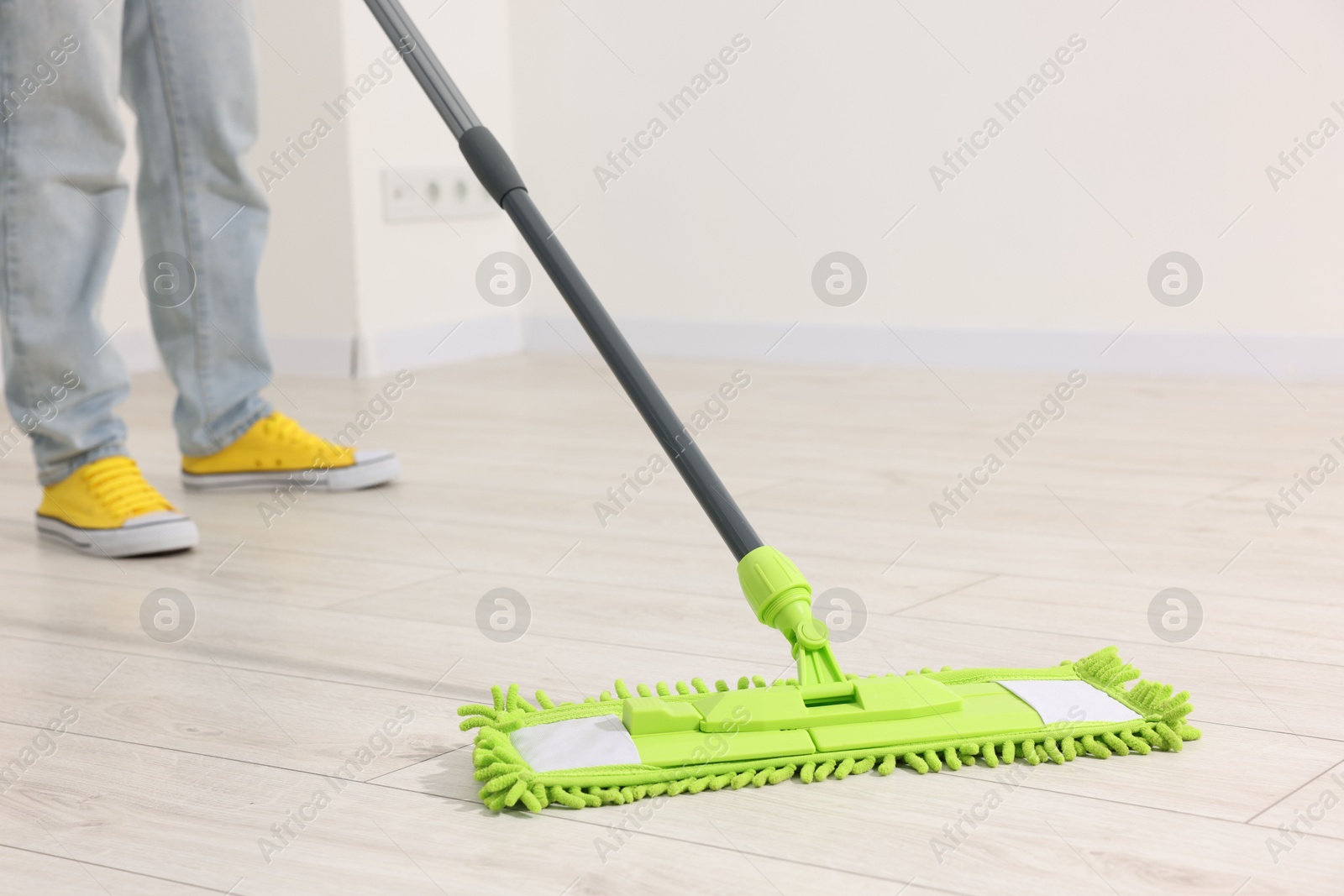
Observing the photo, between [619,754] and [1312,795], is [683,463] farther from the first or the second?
[1312,795]

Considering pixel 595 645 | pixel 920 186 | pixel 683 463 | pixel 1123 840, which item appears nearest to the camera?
pixel 1123 840

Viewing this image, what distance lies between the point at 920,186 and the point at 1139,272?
0.42 metres

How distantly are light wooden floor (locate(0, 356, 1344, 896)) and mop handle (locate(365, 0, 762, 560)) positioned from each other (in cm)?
17

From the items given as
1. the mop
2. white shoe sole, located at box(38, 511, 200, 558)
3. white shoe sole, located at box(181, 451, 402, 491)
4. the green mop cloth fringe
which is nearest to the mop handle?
the mop

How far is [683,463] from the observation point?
0.87 metres

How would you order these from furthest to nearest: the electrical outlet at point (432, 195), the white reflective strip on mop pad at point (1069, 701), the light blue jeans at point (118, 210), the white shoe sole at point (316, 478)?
the electrical outlet at point (432, 195), the white shoe sole at point (316, 478), the light blue jeans at point (118, 210), the white reflective strip on mop pad at point (1069, 701)

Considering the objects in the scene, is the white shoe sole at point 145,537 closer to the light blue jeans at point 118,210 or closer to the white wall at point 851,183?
the light blue jeans at point 118,210

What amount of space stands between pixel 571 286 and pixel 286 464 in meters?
0.88

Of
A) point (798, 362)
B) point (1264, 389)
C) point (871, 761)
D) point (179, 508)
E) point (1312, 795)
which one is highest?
point (1264, 389)

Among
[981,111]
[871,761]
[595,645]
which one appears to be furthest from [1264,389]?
[871,761]

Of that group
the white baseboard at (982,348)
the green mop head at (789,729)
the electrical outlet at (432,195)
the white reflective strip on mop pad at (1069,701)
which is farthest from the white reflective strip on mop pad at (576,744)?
the electrical outlet at (432,195)

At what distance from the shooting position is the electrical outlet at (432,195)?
→ 275 cm

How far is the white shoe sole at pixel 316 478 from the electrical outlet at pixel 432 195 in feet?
3.71

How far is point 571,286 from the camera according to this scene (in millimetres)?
926
